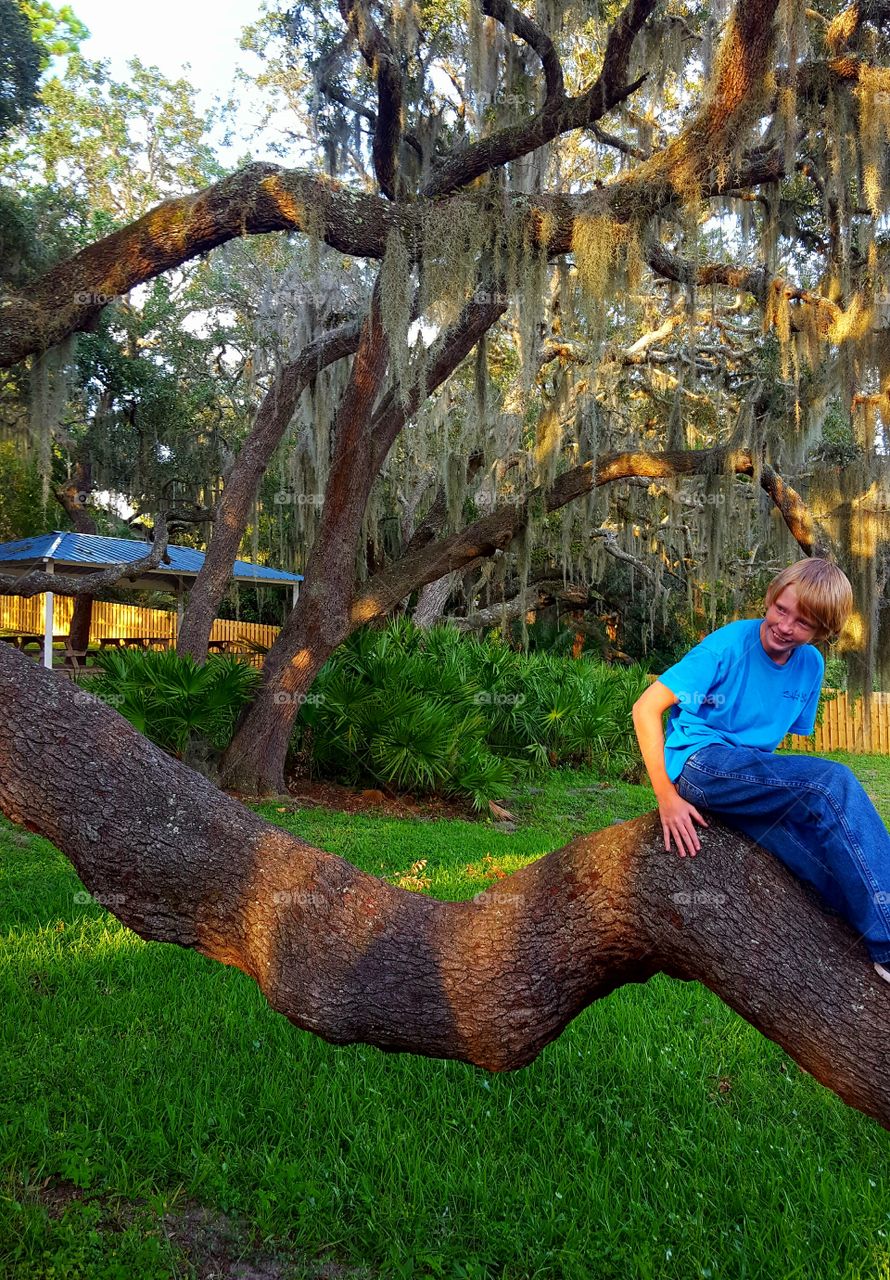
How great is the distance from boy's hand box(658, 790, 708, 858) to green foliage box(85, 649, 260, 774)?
24.7 ft

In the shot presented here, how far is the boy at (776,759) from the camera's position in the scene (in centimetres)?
172

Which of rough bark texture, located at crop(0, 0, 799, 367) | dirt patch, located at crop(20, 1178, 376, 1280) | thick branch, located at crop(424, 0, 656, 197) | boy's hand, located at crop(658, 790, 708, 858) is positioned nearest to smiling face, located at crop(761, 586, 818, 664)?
boy's hand, located at crop(658, 790, 708, 858)

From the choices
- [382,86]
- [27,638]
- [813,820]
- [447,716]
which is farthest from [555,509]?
[27,638]

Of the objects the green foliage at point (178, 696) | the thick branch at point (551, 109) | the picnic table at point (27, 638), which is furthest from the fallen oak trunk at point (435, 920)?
the picnic table at point (27, 638)

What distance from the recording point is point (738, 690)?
6.76 feet

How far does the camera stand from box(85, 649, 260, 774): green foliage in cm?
886

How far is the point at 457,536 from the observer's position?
917 centimetres

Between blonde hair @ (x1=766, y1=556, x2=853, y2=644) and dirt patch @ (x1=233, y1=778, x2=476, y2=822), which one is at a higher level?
blonde hair @ (x1=766, y1=556, x2=853, y2=644)

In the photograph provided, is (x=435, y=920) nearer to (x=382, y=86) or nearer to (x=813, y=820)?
(x=813, y=820)

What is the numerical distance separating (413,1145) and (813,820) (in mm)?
1989

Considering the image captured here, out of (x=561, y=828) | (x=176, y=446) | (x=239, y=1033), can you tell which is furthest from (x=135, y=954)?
(x=176, y=446)

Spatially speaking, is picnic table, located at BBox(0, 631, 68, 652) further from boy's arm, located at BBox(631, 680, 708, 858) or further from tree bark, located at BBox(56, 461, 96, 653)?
boy's arm, located at BBox(631, 680, 708, 858)

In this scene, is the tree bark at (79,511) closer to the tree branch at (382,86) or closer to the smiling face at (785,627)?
the tree branch at (382,86)

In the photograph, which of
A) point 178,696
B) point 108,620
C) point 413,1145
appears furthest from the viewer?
point 108,620
